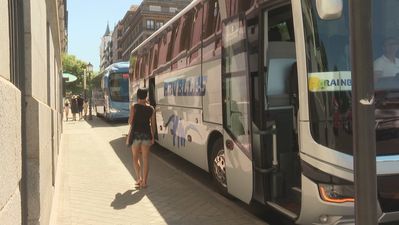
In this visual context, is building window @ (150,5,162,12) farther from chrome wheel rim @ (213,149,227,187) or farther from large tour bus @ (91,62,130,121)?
chrome wheel rim @ (213,149,227,187)

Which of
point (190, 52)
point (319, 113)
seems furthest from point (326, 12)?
point (190, 52)

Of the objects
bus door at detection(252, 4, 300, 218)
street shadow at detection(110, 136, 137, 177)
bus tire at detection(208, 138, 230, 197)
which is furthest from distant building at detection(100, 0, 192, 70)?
bus door at detection(252, 4, 300, 218)

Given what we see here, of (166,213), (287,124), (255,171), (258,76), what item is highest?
(258,76)

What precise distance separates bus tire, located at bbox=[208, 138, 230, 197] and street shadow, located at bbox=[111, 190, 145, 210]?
1.23m

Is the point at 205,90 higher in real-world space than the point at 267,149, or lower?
higher

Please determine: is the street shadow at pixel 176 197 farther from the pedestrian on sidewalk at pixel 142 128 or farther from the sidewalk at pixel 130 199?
the pedestrian on sidewalk at pixel 142 128

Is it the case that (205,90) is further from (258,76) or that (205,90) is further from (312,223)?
(312,223)

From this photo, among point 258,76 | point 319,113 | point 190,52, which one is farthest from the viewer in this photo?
point 190,52

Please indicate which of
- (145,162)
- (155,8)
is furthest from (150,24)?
(145,162)

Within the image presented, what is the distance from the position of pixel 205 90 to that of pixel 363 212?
5.67 meters

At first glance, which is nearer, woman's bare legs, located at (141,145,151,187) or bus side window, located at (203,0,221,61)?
bus side window, located at (203,0,221,61)

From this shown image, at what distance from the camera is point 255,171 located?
6145mm

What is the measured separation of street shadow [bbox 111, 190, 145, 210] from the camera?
7566mm

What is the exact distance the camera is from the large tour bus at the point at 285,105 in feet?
16.1
